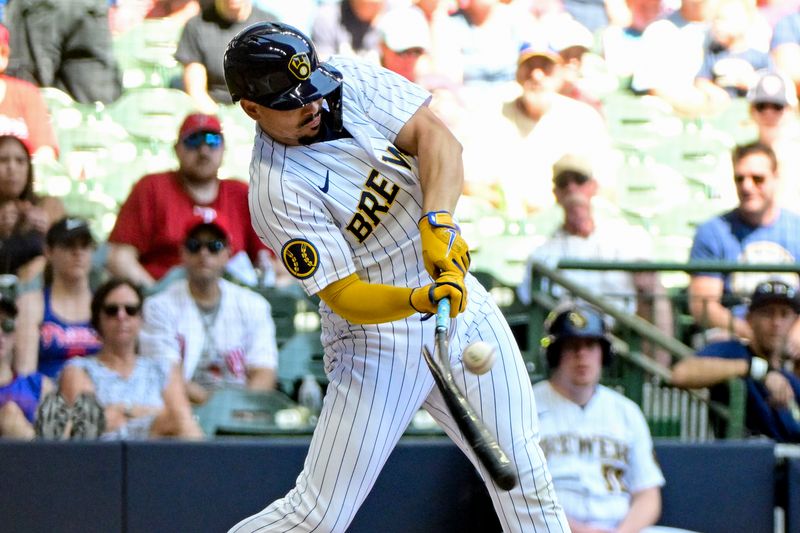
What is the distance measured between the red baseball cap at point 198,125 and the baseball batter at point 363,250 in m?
2.29

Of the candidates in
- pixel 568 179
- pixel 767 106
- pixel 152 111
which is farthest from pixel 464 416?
pixel 767 106

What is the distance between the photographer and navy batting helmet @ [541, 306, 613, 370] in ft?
13.3

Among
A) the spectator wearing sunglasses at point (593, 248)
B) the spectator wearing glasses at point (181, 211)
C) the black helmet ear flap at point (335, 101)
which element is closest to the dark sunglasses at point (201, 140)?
the spectator wearing glasses at point (181, 211)

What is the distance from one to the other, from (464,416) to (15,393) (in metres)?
2.54

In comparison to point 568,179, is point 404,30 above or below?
above

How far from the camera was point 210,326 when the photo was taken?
4918 millimetres

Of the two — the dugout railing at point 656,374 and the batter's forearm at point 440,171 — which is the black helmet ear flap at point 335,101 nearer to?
the batter's forearm at point 440,171

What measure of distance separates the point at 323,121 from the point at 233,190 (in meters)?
2.57

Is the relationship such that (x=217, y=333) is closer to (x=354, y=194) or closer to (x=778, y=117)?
(x=354, y=194)

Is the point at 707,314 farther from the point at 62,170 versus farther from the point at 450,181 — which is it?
the point at 62,170

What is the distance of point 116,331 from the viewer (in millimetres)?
4746

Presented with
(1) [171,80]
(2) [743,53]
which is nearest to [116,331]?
(1) [171,80]

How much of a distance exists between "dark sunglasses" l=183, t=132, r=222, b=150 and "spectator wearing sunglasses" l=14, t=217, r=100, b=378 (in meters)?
0.58

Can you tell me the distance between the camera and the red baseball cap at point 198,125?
5.34 metres
